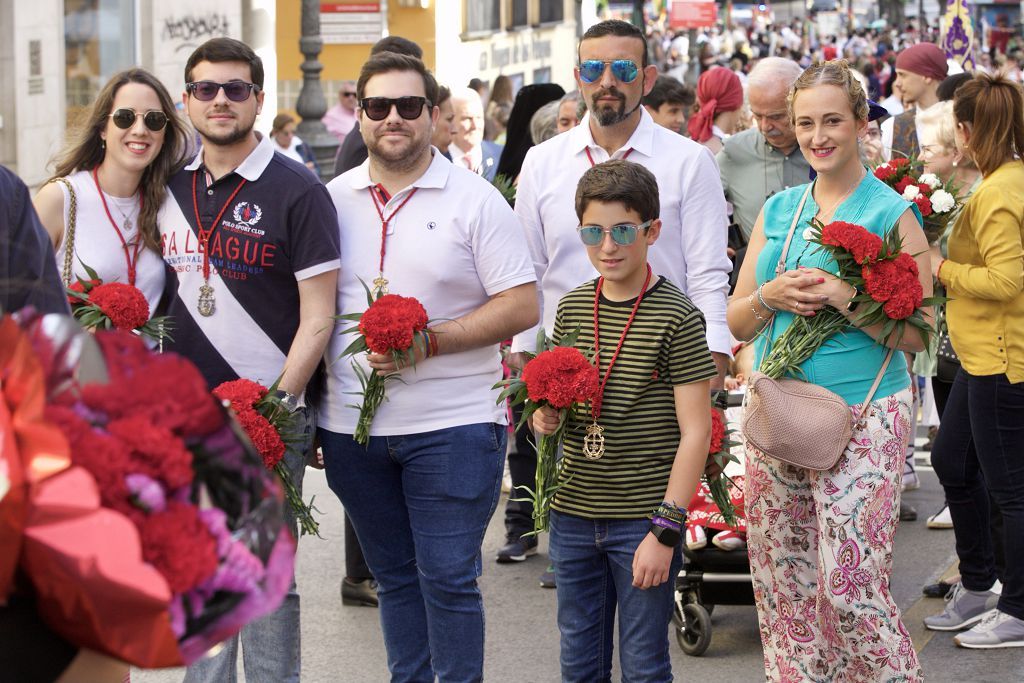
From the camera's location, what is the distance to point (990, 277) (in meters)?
5.23

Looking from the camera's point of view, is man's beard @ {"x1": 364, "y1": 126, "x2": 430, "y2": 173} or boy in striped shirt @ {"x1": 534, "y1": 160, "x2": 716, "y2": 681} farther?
man's beard @ {"x1": 364, "y1": 126, "x2": 430, "y2": 173}

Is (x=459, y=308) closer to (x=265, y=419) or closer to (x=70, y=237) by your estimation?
(x=265, y=419)

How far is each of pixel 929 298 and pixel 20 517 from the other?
3.33 metres

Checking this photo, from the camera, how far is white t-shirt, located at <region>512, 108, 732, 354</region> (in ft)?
16.3

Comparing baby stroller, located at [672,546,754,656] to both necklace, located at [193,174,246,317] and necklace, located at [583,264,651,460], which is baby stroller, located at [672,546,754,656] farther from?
necklace, located at [193,174,246,317]

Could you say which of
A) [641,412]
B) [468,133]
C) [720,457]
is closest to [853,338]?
[720,457]

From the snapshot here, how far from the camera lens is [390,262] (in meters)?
4.46

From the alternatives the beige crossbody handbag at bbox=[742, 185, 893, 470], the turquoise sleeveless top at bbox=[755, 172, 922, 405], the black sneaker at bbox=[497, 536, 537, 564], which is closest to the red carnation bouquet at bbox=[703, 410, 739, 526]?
the beige crossbody handbag at bbox=[742, 185, 893, 470]

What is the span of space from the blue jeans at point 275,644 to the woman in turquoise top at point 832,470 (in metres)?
1.43

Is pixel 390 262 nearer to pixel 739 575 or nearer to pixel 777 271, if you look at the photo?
pixel 777 271

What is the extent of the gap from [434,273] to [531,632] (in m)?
2.24

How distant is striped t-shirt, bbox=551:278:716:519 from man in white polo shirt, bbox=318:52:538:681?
1.40ft

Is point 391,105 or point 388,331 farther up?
point 391,105

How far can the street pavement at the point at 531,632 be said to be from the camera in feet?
18.3
